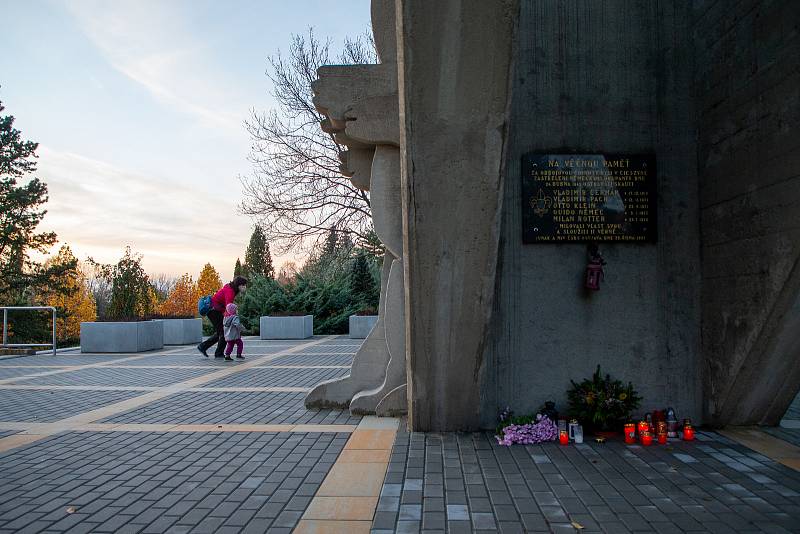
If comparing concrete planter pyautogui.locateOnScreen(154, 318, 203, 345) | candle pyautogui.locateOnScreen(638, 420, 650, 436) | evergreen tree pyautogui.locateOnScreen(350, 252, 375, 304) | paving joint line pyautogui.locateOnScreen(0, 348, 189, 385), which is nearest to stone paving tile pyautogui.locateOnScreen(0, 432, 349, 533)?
candle pyautogui.locateOnScreen(638, 420, 650, 436)

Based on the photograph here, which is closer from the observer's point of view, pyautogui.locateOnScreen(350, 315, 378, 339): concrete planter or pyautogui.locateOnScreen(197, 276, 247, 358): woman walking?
pyautogui.locateOnScreen(197, 276, 247, 358): woman walking

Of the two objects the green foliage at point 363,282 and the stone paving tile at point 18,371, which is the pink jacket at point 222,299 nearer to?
the stone paving tile at point 18,371

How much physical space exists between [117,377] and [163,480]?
21.4 ft

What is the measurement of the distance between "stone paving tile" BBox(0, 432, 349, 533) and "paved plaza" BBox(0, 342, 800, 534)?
0.02 m

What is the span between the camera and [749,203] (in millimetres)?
4617

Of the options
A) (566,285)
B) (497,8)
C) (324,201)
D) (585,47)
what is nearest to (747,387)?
(566,285)

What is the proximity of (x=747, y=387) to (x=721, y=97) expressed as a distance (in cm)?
272

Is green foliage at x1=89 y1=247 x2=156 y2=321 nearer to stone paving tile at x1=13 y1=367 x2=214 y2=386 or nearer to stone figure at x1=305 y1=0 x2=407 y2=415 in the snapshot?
stone paving tile at x1=13 y1=367 x2=214 y2=386

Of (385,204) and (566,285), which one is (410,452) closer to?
(566,285)

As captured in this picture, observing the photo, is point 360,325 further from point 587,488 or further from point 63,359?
point 587,488

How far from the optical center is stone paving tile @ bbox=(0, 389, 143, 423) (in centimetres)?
637

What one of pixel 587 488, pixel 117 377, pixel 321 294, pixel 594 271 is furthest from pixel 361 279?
pixel 587 488

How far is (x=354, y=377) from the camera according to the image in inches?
257

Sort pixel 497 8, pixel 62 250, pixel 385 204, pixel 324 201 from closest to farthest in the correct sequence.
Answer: pixel 497 8
pixel 385 204
pixel 324 201
pixel 62 250
